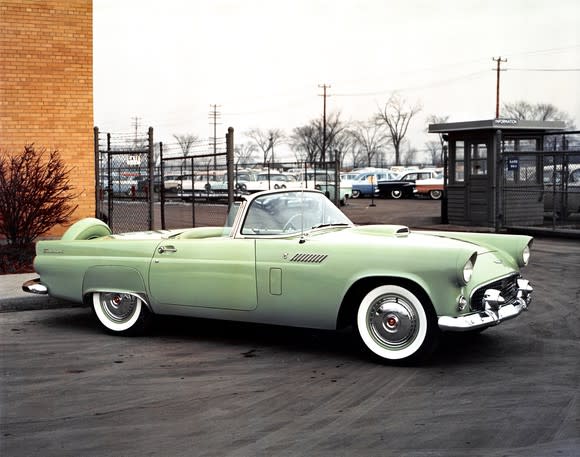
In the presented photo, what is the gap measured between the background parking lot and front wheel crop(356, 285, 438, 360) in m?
0.15

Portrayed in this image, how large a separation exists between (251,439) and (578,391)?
2359 mm

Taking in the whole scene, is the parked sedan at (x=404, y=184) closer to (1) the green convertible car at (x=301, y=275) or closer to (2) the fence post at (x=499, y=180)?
(2) the fence post at (x=499, y=180)

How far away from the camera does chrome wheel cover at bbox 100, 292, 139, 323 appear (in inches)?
297

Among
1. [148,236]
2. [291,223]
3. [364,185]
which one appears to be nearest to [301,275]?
[291,223]

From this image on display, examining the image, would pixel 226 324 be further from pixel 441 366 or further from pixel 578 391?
pixel 578 391

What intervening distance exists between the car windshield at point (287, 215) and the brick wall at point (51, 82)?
8589 mm

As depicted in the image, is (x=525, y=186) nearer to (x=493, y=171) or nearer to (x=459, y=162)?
(x=493, y=171)

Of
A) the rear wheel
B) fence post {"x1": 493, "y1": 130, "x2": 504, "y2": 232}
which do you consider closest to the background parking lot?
fence post {"x1": 493, "y1": 130, "x2": 504, "y2": 232}

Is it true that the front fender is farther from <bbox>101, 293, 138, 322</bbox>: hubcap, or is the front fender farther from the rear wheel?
the rear wheel

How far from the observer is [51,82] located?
14.8m

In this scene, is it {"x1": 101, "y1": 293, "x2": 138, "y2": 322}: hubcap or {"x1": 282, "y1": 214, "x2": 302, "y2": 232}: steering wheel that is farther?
{"x1": 101, "y1": 293, "x2": 138, "y2": 322}: hubcap

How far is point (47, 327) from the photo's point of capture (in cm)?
805

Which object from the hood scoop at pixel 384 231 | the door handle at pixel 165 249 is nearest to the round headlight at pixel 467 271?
the hood scoop at pixel 384 231

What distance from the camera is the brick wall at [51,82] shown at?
47.4 feet
